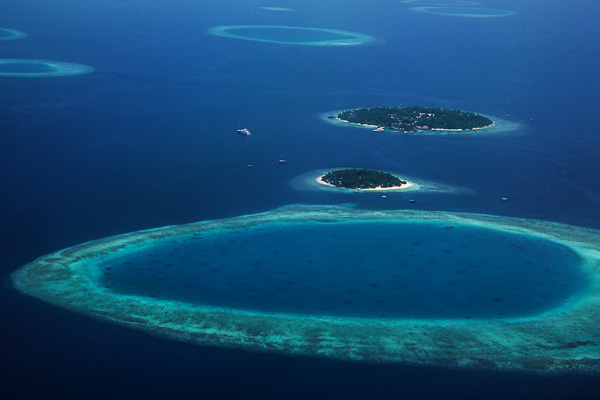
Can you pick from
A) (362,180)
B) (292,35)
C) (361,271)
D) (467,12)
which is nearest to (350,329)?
(361,271)

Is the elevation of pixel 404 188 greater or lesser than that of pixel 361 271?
greater

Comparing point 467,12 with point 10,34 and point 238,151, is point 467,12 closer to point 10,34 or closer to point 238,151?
point 10,34

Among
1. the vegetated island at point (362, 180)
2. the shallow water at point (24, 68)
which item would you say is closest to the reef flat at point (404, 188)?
the vegetated island at point (362, 180)

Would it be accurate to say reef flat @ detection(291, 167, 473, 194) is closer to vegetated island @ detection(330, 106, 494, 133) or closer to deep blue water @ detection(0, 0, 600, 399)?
deep blue water @ detection(0, 0, 600, 399)

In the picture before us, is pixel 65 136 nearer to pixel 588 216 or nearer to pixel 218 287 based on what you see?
pixel 218 287

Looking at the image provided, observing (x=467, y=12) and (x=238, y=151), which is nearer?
(x=238, y=151)

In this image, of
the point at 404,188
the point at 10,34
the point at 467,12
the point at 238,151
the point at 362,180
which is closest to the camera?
the point at 404,188

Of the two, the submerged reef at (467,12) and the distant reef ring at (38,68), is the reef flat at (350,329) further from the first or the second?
the submerged reef at (467,12)
